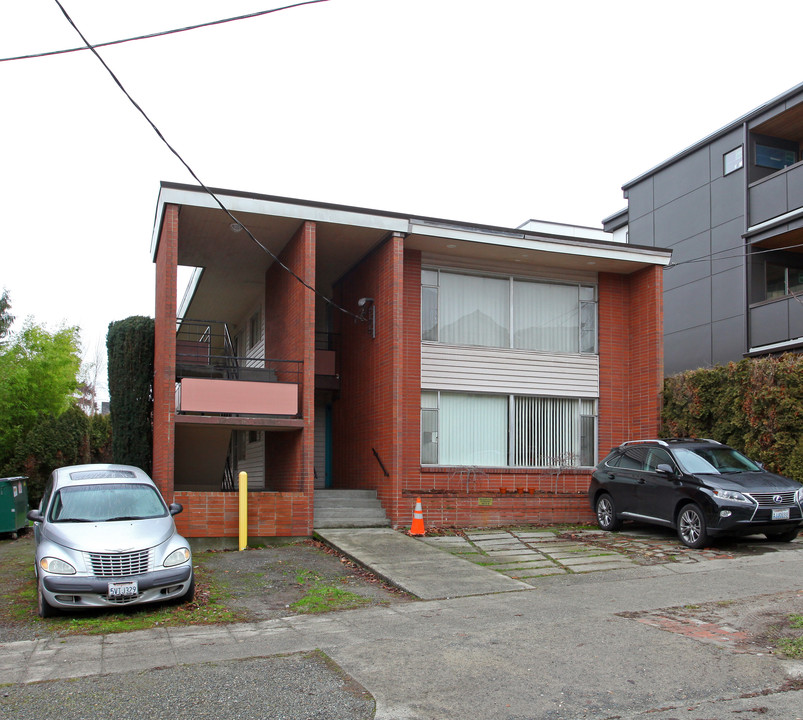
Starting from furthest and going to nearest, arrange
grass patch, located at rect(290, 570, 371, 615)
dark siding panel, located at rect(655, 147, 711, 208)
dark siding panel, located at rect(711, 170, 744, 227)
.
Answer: dark siding panel, located at rect(655, 147, 711, 208), dark siding panel, located at rect(711, 170, 744, 227), grass patch, located at rect(290, 570, 371, 615)

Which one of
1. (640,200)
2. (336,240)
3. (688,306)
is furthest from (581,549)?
(640,200)

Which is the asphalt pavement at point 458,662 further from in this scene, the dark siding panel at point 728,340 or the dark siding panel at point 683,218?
the dark siding panel at point 683,218

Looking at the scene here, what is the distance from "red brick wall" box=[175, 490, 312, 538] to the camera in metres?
13.3

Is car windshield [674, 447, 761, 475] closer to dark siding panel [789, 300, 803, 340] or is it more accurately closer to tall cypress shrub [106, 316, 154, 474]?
dark siding panel [789, 300, 803, 340]

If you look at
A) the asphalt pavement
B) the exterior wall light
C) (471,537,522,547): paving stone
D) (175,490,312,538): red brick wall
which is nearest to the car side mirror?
the asphalt pavement

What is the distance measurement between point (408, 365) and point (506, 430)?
269cm

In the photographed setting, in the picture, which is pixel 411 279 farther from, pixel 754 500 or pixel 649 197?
pixel 649 197

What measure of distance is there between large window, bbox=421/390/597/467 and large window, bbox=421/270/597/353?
1.24 meters

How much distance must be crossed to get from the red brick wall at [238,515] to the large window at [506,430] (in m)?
3.24

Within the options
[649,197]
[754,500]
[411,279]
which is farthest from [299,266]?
[649,197]

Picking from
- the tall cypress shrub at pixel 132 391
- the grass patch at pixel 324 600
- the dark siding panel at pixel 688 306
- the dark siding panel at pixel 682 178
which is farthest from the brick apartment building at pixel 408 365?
the dark siding panel at pixel 682 178

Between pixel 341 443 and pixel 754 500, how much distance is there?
382 inches

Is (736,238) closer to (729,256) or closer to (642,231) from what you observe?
(729,256)

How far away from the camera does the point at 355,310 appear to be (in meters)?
18.0
